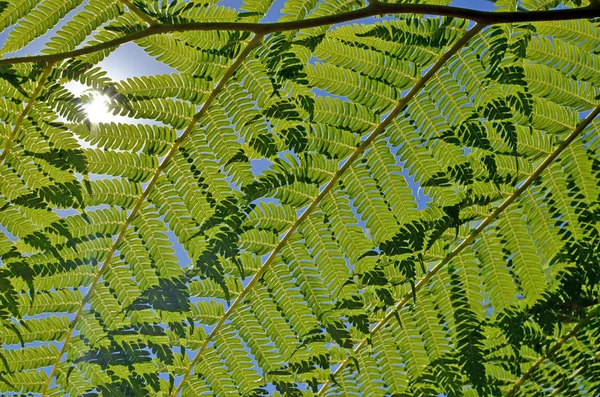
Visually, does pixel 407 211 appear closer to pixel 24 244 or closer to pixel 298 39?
pixel 298 39

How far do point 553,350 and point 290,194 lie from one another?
4.41 ft

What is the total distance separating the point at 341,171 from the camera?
1969 millimetres

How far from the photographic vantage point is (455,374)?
2084mm

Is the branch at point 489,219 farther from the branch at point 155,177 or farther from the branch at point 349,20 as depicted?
the branch at point 155,177

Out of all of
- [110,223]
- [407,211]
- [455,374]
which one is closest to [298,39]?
[407,211]

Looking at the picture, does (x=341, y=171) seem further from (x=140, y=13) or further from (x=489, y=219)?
(x=140, y=13)

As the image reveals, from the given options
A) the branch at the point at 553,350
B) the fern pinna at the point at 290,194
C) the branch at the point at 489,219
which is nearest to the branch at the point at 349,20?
the fern pinna at the point at 290,194

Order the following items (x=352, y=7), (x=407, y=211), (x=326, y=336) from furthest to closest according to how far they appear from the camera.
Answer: (x=326, y=336) < (x=407, y=211) < (x=352, y=7)

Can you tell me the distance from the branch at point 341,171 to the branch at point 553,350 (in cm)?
119

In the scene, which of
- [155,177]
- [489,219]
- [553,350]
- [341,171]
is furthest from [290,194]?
[553,350]

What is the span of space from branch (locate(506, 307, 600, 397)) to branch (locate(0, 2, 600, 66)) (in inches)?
48.9

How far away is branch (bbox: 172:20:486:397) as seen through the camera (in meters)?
1.86

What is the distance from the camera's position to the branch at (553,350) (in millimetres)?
2254

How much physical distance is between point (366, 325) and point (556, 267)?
0.77 m
